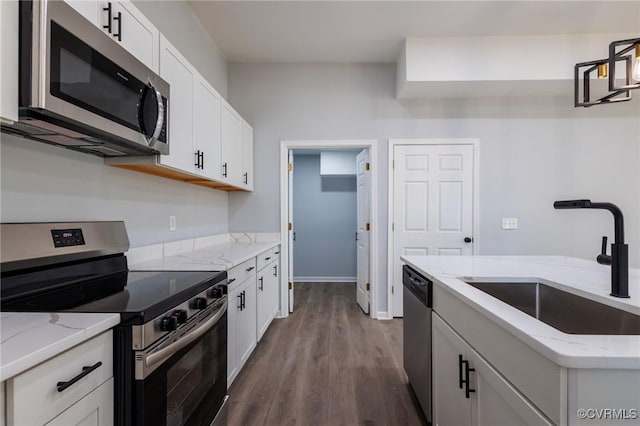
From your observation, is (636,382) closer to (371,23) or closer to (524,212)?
(371,23)

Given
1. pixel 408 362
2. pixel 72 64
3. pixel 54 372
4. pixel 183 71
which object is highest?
pixel 183 71

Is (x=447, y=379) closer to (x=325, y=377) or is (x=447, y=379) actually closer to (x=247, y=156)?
(x=325, y=377)

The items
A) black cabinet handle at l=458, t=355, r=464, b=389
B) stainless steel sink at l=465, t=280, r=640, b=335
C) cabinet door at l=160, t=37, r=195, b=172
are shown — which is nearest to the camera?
stainless steel sink at l=465, t=280, r=640, b=335

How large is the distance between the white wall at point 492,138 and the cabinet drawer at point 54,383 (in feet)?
9.30

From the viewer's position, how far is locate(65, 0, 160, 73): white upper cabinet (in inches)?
48.9

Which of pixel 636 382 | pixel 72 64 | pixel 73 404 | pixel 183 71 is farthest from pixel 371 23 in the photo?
pixel 73 404

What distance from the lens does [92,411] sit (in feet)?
2.83

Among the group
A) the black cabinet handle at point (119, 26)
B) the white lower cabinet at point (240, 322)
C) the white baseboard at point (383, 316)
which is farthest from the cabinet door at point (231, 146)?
the white baseboard at point (383, 316)

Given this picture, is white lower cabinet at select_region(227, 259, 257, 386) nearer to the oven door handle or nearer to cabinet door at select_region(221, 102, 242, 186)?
the oven door handle

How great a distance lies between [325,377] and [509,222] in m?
2.76

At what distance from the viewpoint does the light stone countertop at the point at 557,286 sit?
0.68 m

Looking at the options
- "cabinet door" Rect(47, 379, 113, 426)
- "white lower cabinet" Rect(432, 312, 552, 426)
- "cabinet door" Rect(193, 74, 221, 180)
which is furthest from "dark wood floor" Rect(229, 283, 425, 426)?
"cabinet door" Rect(193, 74, 221, 180)

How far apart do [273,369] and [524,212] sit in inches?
128

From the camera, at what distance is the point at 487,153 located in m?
3.63
